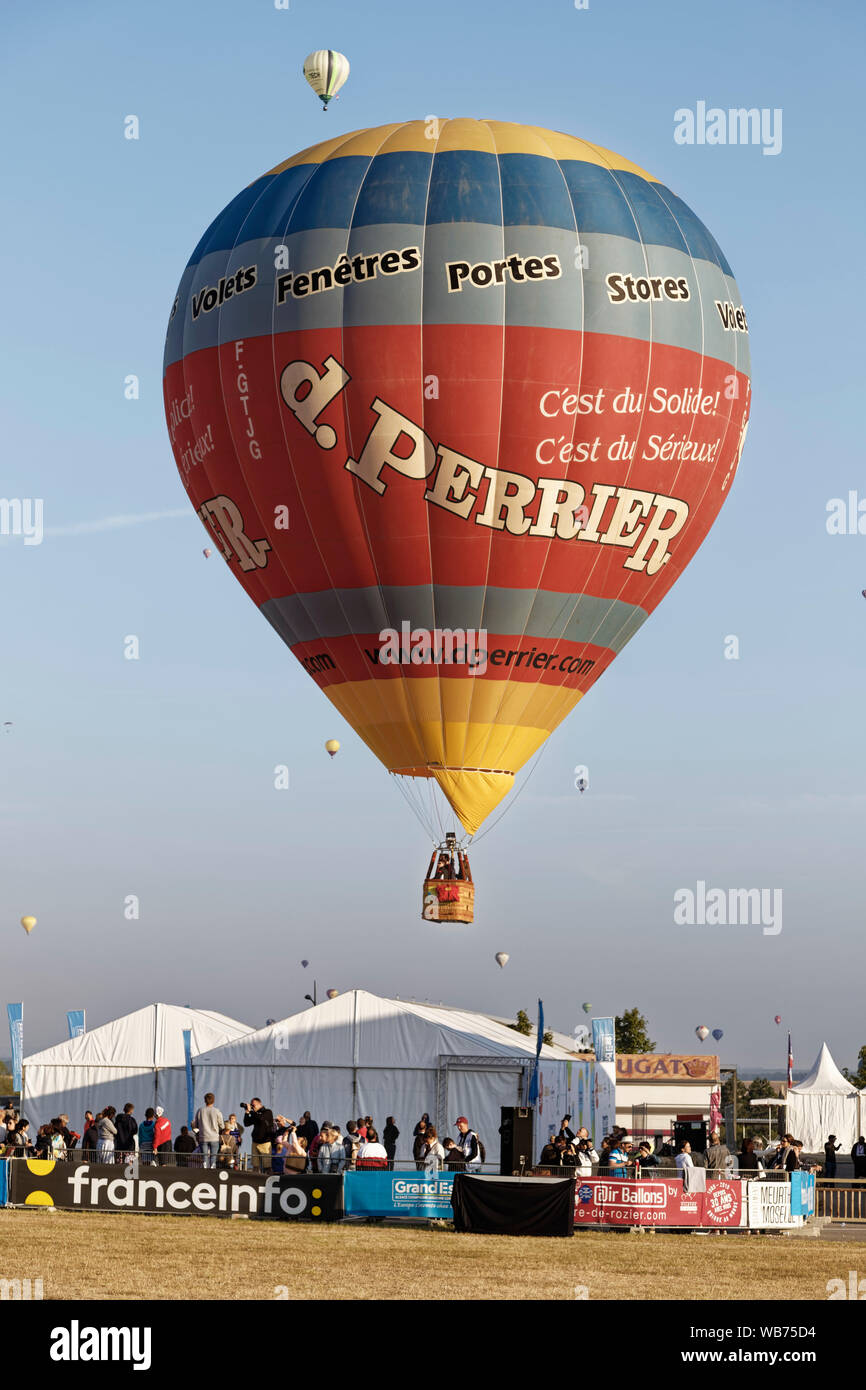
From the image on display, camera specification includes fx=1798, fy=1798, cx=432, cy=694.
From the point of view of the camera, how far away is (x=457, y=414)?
92.6ft

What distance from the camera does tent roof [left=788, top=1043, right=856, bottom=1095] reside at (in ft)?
187

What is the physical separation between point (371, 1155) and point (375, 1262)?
7.07 meters

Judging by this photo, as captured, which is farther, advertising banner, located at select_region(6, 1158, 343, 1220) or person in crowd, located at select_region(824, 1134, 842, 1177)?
person in crowd, located at select_region(824, 1134, 842, 1177)

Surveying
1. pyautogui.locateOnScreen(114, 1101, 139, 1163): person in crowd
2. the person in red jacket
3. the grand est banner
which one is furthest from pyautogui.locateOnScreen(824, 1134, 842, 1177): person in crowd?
pyautogui.locateOnScreen(114, 1101, 139, 1163): person in crowd

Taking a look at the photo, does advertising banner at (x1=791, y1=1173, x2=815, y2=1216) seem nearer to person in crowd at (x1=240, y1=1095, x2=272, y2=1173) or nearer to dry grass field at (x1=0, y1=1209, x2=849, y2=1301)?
dry grass field at (x1=0, y1=1209, x2=849, y2=1301)

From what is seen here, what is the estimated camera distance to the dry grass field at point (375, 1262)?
18766 millimetres

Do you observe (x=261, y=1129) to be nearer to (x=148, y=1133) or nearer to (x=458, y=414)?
(x=148, y=1133)

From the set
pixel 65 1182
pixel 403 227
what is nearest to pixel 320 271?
pixel 403 227

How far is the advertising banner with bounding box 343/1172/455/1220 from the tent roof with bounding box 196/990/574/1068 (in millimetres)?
9284

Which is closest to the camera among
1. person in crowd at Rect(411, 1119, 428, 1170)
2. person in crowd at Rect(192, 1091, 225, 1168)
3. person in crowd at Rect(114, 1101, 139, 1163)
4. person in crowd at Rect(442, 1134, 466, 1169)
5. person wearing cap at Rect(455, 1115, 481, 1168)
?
person in crowd at Rect(442, 1134, 466, 1169)

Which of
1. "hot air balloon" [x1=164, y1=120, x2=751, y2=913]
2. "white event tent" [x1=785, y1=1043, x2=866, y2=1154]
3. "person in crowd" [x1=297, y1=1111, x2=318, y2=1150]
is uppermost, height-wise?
"hot air balloon" [x1=164, y1=120, x2=751, y2=913]
